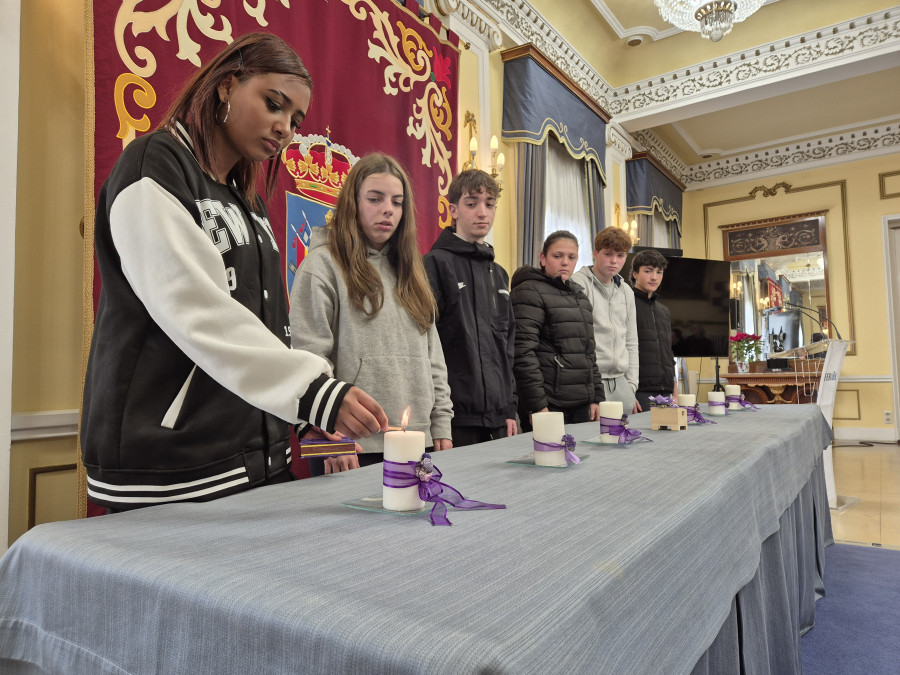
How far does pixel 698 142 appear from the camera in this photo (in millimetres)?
6832

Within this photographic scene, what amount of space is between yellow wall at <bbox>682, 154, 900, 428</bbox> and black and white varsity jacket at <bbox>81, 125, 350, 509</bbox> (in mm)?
7385

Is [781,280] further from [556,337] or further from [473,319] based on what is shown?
[473,319]

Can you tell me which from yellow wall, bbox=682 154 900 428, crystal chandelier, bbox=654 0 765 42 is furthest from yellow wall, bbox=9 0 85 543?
yellow wall, bbox=682 154 900 428

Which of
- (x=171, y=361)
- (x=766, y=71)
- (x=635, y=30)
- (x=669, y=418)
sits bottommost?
(x=669, y=418)

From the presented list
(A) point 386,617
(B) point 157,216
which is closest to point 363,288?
(B) point 157,216

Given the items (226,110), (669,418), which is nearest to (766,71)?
(669,418)

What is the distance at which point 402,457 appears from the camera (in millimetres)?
744

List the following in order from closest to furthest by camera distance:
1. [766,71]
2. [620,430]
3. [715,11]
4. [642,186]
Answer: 1. [620,430]
2. [715,11]
3. [766,71]
4. [642,186]

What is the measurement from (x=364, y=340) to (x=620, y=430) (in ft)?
2.26

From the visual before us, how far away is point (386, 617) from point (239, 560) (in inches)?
7.9

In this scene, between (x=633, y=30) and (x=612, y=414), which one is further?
(x=633, y=30)

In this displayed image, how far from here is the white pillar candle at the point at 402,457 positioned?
29.3 inches

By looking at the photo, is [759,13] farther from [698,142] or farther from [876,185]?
[876,185]

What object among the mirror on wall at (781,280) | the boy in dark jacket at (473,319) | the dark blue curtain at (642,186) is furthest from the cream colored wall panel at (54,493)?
the mirror on wall at (781,280)
